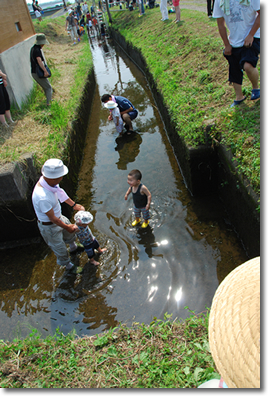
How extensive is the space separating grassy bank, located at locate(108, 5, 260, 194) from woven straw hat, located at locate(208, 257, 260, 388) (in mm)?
2141

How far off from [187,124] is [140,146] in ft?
6.10

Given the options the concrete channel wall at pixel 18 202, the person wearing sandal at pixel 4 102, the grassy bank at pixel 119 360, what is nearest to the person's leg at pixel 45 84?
the person wearing sandal at pixel 4 102

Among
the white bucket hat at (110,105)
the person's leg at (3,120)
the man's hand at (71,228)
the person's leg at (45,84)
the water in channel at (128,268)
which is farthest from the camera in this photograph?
the person's leg at (45,84)

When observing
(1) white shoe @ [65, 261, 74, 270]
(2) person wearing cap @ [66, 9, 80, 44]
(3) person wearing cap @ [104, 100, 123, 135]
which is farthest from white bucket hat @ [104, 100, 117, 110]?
(2) person wearing cap @ [66, 9, 80, 44]

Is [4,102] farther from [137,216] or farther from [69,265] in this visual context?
[69,265]

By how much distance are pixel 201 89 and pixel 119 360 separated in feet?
18.2

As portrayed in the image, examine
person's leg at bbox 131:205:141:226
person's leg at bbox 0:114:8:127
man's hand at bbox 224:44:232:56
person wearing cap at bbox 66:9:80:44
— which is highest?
person wearing cap at bbox 66:9:80:44

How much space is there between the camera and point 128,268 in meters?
3.80

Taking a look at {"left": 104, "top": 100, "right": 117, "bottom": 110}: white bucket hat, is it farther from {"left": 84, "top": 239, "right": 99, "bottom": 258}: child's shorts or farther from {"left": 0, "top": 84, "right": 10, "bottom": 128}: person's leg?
{"left": 84, "top": 239, "right": 99, "bottom": 258}: child's shorts

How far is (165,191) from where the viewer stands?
508 cm

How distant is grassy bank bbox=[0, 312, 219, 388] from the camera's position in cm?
230

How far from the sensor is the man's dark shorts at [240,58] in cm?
404

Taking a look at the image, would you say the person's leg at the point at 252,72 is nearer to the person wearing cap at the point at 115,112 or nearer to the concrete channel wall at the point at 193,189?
the concrete channel wall at the point at 193,189

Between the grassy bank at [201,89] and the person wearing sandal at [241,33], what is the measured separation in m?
0.50
